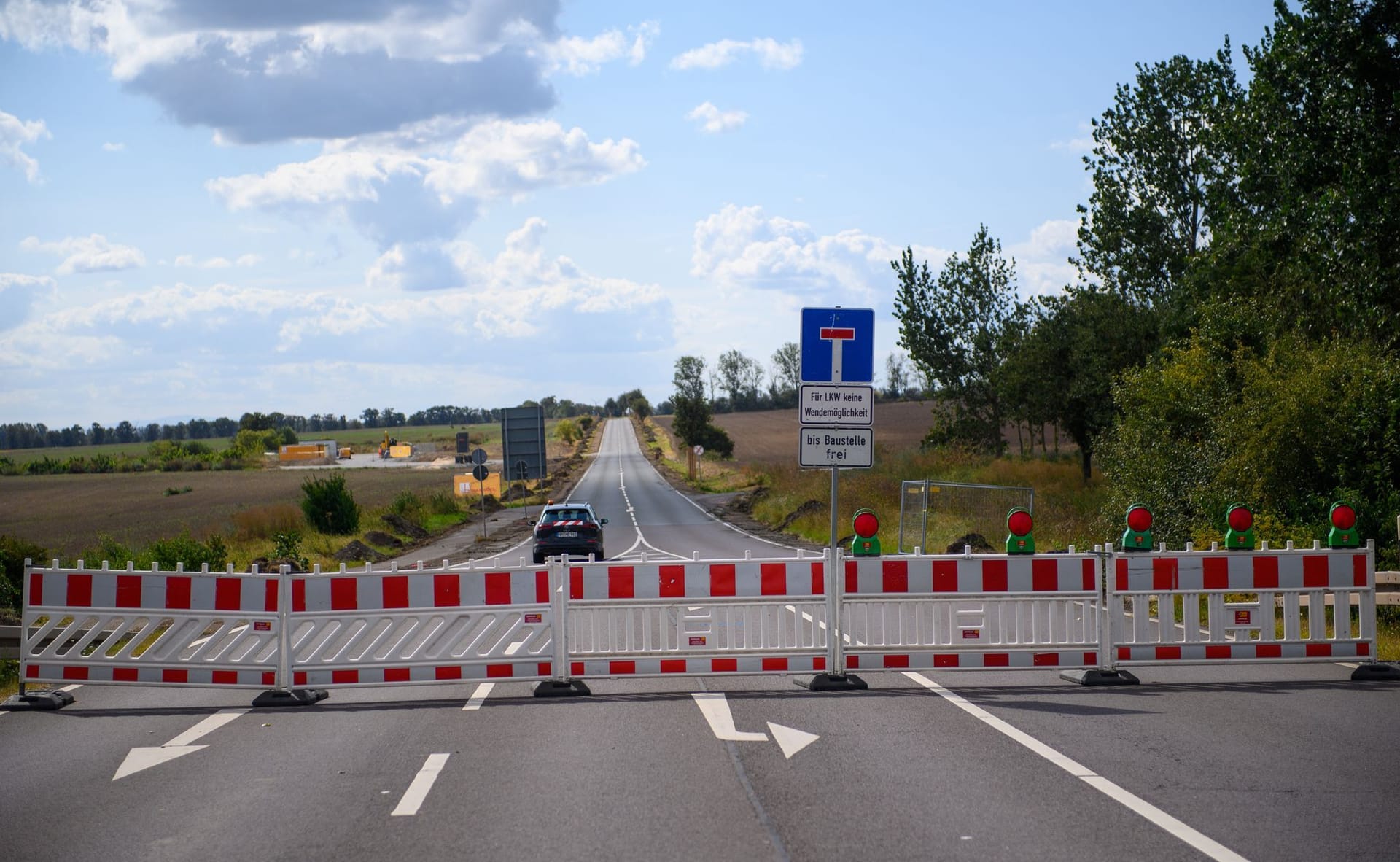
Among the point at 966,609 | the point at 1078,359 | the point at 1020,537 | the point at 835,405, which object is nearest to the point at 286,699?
the point at 835,405

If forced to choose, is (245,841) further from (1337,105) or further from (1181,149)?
(1181,149)

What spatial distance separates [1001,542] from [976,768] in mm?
18832

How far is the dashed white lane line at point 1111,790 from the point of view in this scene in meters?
5.78

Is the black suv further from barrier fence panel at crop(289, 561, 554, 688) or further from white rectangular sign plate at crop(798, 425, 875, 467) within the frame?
barrier fence panel at crop(289, 561, 554, 688)

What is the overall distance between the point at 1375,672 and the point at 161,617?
1078 cm

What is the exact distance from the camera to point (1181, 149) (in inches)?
1844

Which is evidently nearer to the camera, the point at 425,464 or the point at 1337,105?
the point at 1337,105

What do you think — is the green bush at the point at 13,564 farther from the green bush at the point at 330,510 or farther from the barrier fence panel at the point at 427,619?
the green bush at the point at 330,510

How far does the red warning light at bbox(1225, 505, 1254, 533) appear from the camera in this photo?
11.2 metres

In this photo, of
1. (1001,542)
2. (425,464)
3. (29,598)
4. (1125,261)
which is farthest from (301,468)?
(29,598)

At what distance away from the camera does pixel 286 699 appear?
10.4m

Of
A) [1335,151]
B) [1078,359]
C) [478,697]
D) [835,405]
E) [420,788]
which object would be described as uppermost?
[1335,151]

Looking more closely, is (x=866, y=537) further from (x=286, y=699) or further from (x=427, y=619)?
(x=286, y=699)

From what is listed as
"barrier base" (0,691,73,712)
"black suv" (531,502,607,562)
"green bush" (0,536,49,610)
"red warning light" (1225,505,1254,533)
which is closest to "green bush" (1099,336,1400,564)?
"red warning light" (1225,505,1254,533)
